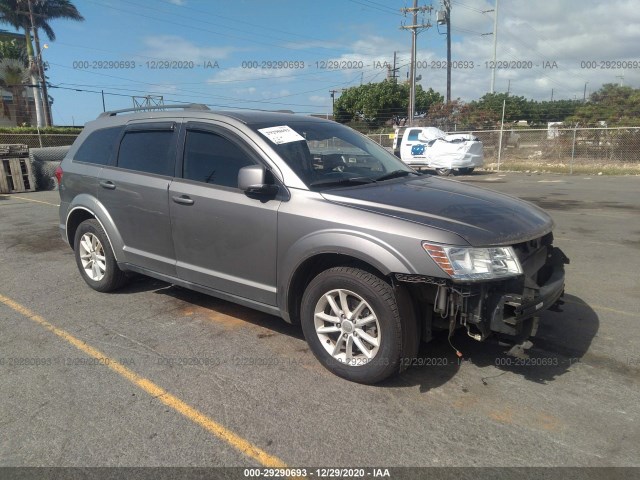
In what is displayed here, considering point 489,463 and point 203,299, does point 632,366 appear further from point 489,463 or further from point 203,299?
point 203,299

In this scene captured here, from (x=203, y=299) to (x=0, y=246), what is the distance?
4549 mm

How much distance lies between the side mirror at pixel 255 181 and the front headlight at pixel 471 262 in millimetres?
1225

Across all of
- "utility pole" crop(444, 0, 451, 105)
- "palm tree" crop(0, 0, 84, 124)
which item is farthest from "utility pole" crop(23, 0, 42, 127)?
"utility pole" crop(444, 0, 451, 105)

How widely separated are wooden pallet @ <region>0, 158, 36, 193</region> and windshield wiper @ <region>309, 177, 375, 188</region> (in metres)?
14.3

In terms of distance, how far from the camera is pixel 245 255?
149 inches

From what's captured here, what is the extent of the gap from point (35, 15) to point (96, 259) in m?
43.4

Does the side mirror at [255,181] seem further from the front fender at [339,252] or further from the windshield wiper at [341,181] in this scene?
the front fender at [339,252]

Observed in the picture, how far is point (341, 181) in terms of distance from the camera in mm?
3758

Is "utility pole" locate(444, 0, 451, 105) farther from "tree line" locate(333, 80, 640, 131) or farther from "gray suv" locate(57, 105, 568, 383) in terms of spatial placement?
"gray suv" locate(57, 105, 568, 383)

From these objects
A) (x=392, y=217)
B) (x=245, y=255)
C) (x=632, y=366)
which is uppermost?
(x=392, y=217)

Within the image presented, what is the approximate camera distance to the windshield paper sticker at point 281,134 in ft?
12.7

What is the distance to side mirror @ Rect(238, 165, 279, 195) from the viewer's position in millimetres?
3480

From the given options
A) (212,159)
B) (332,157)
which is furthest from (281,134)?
(212,159)

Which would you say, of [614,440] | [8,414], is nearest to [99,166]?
[8,414]
